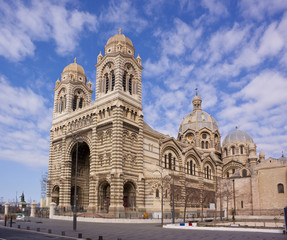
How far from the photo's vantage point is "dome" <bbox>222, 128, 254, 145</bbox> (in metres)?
77.4

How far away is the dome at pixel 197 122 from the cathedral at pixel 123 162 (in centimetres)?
1396

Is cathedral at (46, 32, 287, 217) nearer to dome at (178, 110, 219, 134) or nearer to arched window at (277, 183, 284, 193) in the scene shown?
arched window at (277, 183, 284, 193)

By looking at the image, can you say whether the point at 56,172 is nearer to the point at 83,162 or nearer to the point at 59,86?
the point at 83,162

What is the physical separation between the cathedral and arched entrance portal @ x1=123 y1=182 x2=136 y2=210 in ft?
0.45

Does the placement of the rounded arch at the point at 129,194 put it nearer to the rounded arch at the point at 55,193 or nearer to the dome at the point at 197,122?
the rounded arch at the point at 55,193

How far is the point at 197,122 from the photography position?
77812 mm

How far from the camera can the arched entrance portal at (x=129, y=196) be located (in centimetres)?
4141

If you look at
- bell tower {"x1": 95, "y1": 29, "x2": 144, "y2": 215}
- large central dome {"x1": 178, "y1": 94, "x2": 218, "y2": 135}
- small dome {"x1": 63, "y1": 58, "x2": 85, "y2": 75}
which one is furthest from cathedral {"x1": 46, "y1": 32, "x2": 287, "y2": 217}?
large central dome {"x1": 178, "y1": 94, "x2": 218, "y2": 135}

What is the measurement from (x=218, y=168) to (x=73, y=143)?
118 feet

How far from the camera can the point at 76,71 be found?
55625 millimetres

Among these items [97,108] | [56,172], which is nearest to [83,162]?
[56,172]

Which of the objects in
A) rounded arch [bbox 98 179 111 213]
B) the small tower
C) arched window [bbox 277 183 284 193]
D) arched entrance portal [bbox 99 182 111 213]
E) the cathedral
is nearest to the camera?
the cathedral

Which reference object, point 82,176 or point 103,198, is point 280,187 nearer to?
point 103,198

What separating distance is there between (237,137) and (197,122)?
11612 millimetres
